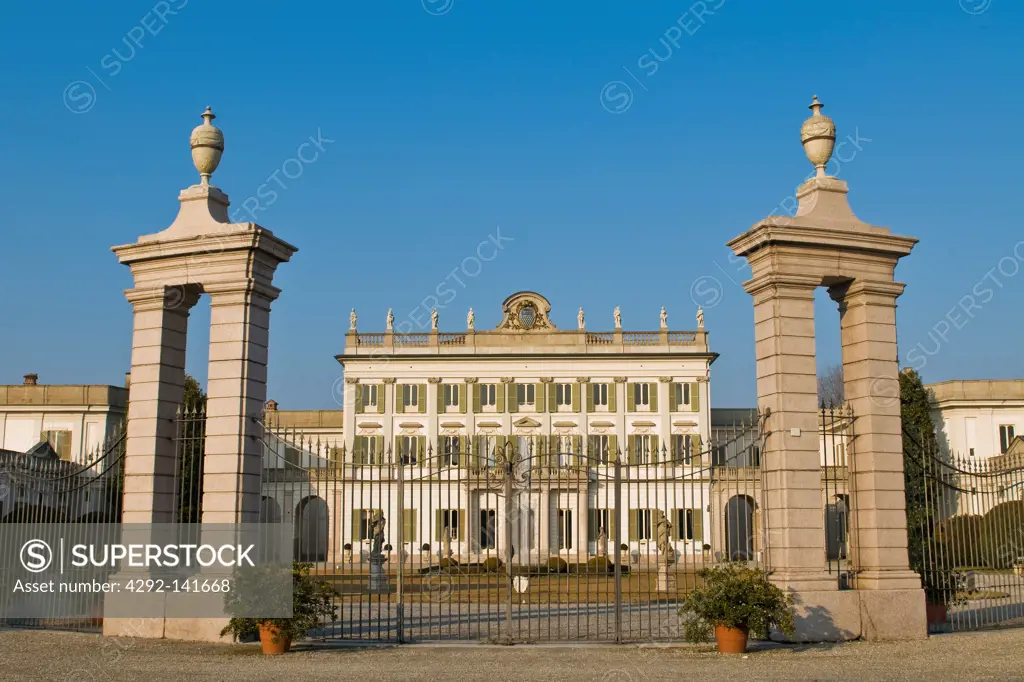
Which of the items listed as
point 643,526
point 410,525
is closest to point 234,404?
point 643,526

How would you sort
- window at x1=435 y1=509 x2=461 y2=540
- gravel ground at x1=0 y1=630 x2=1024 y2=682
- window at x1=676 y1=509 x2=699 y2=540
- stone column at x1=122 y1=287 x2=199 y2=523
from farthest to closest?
window at x1=676 y1=509 x2=699 y2=540 → window at x1=435 y1=509 x2=461 y2=540 → stone column at x1=122 y1=287 x2=199 y2=523 → gravel ground at x1=0 y1=630 x2=1024 y2=682

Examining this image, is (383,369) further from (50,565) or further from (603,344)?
(50,565)

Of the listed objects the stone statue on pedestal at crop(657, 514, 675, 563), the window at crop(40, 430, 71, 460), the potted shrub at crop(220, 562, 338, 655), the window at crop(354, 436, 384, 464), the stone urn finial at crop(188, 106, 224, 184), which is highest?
the stone urn finial at crop(188, 106, 224, 184)

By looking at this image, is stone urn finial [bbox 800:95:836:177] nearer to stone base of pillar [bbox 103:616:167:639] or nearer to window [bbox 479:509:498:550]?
window [bbox 479:509:498:550]

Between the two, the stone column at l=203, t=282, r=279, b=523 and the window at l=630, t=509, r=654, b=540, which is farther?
the window at l=630, t=509, r=654, b=540

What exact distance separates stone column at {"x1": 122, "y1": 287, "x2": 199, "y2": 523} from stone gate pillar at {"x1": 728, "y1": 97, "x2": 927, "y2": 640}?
8.00m

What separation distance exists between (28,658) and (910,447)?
12.2m

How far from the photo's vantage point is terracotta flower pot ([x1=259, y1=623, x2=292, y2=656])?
1238cm

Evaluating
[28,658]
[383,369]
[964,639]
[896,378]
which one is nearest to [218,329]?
[28,658]

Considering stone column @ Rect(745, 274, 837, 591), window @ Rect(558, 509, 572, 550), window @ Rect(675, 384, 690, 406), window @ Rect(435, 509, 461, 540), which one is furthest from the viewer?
window @ Rect(675, 384, 690, 406)

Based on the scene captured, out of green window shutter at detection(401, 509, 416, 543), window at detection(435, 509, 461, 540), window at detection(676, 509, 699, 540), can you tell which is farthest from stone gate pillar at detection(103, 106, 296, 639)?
window at detection(676, 509, 699, 540)

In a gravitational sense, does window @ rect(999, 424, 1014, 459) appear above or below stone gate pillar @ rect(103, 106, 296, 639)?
above

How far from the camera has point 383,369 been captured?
177 ft

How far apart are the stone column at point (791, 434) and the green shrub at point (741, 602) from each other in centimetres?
86
